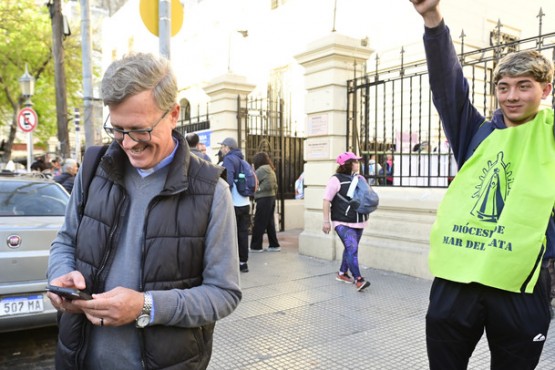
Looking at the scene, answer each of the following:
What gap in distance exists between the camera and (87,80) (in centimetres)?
1001

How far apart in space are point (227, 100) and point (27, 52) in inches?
561

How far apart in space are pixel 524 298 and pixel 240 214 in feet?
18.7

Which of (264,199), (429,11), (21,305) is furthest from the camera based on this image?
(264,199)

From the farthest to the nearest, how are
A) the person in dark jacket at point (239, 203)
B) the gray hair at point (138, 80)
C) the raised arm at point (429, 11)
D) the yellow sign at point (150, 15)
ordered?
the person in dark jacket at point (239, 203), the yellow sign at point (150, 15), the raised arm at point (429, 11), the gray hair at point (138, 80)

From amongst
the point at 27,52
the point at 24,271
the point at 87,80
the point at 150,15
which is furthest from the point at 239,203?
the point at 27,52

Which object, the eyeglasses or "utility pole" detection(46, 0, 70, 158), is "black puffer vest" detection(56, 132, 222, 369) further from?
"utility pole" detection(46, 0, 70, 158)

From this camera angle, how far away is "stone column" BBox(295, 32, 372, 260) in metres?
7.71

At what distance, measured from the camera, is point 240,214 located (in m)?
7.35

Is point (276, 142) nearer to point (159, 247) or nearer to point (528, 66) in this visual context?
point (528, 66)

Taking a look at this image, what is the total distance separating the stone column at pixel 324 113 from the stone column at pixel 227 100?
9.17 feet

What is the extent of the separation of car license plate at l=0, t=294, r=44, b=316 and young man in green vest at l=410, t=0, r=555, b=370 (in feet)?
10.8

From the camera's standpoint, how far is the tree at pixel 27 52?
20.0m

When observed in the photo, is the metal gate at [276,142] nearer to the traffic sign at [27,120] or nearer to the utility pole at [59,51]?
the utility pole at [59,51]

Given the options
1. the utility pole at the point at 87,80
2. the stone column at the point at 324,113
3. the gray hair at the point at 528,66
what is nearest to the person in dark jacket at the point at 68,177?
the utility pole at the point at 87,80
